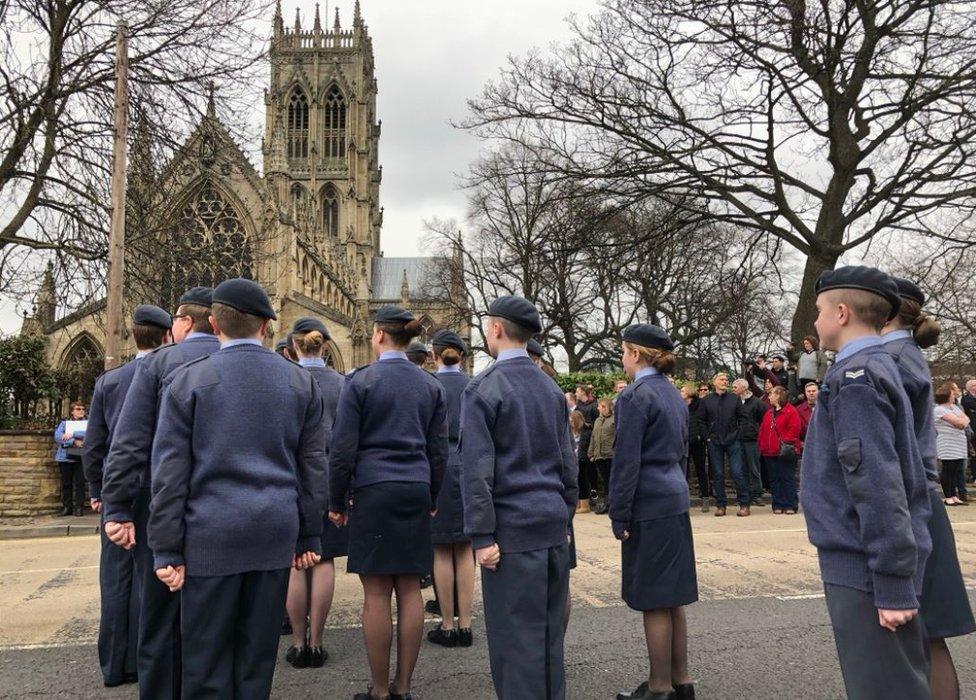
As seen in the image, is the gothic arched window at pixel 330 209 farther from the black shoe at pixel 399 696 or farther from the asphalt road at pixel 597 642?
the black shoe at pixel 399 696

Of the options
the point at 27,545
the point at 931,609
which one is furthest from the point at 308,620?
the point at 27,545

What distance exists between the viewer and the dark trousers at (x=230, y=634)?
3152mm

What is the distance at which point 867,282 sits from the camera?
9.70 feet

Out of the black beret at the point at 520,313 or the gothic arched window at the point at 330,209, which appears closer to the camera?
the black beret at the point at 520,313

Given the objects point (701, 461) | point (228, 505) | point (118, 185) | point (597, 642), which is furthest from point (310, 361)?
point (701, 461)

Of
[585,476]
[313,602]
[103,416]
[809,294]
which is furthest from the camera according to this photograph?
[809,294]

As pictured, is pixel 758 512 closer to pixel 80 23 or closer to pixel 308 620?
pixel 308 620

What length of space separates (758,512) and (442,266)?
1205 inches

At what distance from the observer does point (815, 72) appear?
521 inches

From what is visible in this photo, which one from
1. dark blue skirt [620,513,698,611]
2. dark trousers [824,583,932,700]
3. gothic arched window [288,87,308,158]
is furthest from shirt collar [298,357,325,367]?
gothic arched window [288,87,308,158]

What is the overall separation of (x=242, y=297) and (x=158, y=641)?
1621 mm

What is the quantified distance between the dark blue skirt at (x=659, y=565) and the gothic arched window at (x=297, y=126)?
7351cm

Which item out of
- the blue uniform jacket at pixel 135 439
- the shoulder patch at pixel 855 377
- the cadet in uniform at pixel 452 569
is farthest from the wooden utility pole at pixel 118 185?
the shoulder patch at pixel 855 377

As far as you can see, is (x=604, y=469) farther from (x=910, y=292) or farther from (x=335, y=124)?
(x=335, y=124)
